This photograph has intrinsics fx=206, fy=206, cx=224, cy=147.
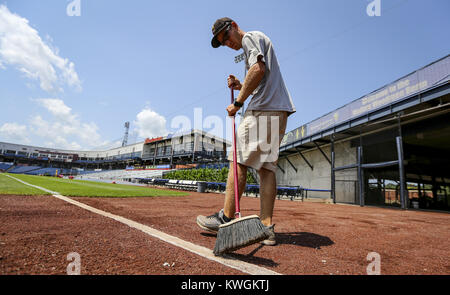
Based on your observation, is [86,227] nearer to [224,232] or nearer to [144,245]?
[144,245]

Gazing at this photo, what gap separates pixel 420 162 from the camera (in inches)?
558

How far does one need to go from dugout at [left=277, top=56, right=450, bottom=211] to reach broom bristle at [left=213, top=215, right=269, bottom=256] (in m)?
9.25

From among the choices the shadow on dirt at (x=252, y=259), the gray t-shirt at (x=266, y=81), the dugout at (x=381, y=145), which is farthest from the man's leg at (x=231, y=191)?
the dugout at (x=381, y=145)

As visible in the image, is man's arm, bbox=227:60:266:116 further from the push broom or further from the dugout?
the dugout

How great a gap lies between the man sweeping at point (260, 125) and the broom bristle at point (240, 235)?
0.39 m

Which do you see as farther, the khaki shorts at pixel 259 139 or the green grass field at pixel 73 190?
the green grass field at pixel 73 190

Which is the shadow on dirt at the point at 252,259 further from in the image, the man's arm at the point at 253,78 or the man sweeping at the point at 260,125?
the man's arm at the point at 253,78

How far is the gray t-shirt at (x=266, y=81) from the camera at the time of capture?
1967 mm

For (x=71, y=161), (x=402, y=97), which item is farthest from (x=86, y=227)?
(x=71, y=161)

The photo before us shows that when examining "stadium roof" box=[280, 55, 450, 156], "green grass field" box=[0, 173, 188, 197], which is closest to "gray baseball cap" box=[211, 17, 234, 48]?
"green grass field" box=[0, 173, 188, 197]

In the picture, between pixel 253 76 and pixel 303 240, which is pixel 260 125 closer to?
pixel 253 76

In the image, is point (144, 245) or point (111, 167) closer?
point (144, 245)

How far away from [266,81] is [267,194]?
1.11m
